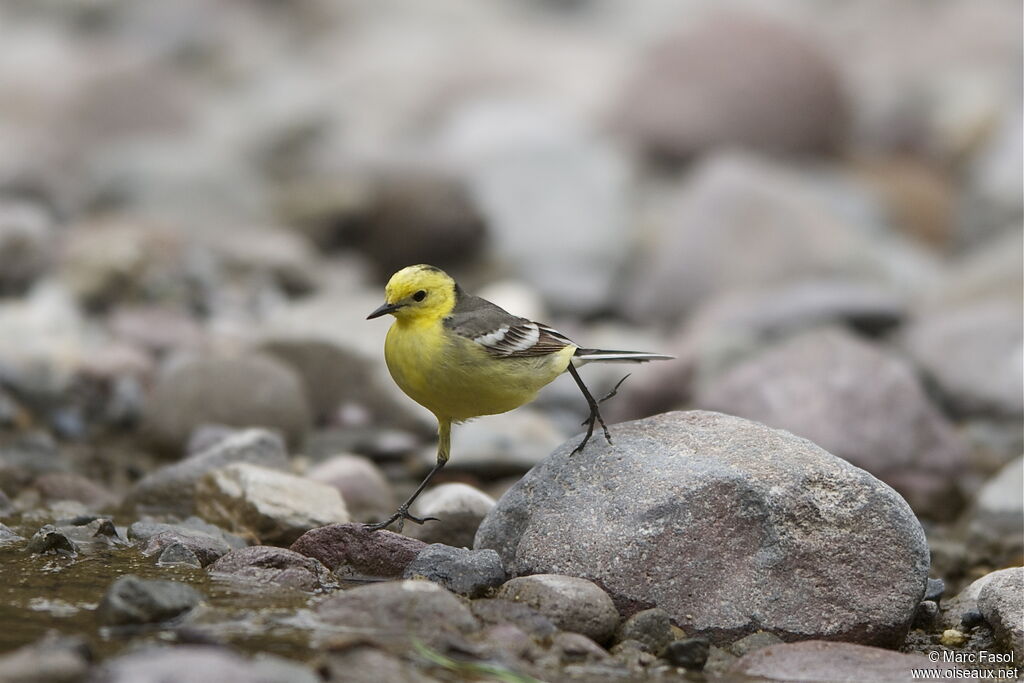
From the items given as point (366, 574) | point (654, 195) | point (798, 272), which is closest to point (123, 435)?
point (366, 574)

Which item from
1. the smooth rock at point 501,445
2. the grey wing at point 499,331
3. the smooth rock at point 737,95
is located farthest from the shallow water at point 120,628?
the smooth rock at point 737,95

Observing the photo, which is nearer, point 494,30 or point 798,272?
point 798,272

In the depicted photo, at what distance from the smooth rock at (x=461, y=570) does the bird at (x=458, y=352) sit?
1.55 ft

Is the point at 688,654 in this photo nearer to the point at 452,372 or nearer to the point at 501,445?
the point at 452,372

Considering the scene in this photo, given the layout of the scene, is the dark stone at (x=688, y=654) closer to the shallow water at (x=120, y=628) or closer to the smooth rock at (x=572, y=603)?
the smooth rock at (x=572, y=603)

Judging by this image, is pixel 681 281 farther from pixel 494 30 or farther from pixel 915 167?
pixel 494 30

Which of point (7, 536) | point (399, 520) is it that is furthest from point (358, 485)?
point (7, 536)

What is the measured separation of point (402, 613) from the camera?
216 inches

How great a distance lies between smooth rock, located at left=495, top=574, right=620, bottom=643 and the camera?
230 inches

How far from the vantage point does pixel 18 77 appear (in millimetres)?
27719

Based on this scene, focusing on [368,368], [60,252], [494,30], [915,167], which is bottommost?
[368,368]

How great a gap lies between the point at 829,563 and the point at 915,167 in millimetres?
19005

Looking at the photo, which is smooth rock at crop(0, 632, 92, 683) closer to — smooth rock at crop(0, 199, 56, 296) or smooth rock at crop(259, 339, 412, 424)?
smooth rock at crop(259, 339, 412, 424)

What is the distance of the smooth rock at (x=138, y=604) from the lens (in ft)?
17.2
